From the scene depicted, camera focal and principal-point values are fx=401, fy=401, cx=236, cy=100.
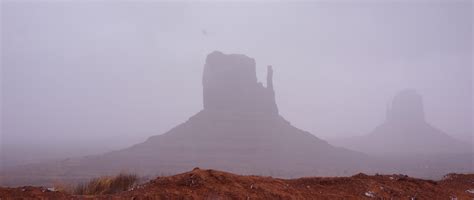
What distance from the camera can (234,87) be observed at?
137 meters

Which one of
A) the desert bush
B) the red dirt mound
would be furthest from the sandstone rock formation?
the red dirt mound

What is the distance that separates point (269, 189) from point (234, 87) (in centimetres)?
12732

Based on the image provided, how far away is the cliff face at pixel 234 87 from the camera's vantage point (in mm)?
134125

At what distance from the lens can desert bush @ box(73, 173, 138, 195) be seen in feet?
32.3

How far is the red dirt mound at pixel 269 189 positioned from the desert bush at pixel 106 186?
3.64ft

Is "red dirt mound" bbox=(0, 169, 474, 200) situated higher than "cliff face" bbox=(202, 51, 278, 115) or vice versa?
"cliff face" bbox=(202, 51, 278, 115)

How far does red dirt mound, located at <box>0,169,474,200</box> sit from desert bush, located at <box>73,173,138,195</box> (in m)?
1.11

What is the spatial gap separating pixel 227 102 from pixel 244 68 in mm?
13964

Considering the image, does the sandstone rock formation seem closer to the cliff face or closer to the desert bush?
the cliff face

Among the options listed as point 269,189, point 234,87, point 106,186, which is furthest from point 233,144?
point 269,189

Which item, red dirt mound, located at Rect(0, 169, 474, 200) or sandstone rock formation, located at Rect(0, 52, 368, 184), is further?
sandstone rock formation, located at Rect(0, 52, 368, 184)

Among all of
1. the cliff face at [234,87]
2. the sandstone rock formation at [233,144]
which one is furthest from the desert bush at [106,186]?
the cliff face at [234,87]

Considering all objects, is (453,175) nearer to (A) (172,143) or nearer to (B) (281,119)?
(A) (172,143)

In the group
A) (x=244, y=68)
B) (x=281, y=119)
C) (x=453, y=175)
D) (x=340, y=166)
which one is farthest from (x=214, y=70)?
(x=453, y=175)
